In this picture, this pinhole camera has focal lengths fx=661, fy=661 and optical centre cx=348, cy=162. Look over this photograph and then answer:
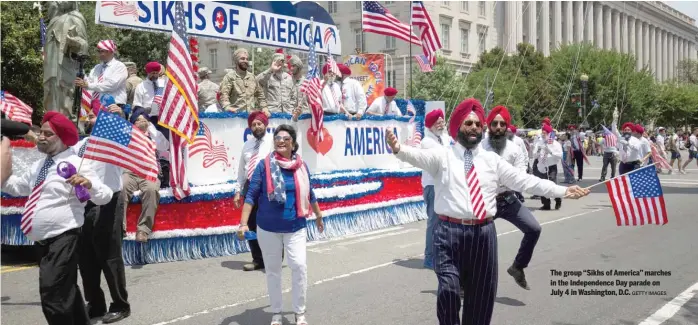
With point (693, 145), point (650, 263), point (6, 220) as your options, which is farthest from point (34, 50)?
point (693, 145)

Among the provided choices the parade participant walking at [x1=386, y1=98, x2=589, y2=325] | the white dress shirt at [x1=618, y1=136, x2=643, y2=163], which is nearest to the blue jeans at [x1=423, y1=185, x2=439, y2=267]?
the parade participant walking at [x1=386, y1=98, x2=589, y2=325]

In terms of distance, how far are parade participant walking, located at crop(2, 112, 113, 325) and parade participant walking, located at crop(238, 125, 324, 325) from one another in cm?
141

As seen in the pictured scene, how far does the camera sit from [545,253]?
9.29m

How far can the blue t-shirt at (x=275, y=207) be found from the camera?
5.67 meters

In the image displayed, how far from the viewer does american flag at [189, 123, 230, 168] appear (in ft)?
31.2

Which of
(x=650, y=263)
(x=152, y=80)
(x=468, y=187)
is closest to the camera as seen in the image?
(x=468, y=187)

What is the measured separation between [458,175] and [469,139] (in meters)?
0.26

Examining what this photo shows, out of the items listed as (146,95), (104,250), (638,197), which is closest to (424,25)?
(146,95)

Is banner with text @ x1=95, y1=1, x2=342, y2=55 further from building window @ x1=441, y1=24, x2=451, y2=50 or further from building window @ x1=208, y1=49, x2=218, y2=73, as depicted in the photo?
building window @ x1=441, y1=24, x2=451, y2=50

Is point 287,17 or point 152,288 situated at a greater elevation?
point 287,17

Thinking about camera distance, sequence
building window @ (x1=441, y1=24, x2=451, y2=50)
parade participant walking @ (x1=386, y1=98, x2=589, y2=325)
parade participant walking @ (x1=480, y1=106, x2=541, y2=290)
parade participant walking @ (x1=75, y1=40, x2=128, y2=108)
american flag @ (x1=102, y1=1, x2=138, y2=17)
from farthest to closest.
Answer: building window @ (x1=441, y1=24, x2=451, y2=50), american flag @ (x1=102, y1=1, x2=138, y2=17), parade participant walking @ (x1=75, y1=40, x2=128, y2=108), parade participant walking @ (x1=480, y1=106, x2=541, y2=290), parade participant walking @ (x1=386, y1=98, x2=589, y2=325)

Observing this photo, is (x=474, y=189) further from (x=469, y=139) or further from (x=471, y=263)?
(x=471, y=263)

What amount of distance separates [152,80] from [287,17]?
365 centimetres

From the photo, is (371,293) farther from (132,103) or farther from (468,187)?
(132,103)
